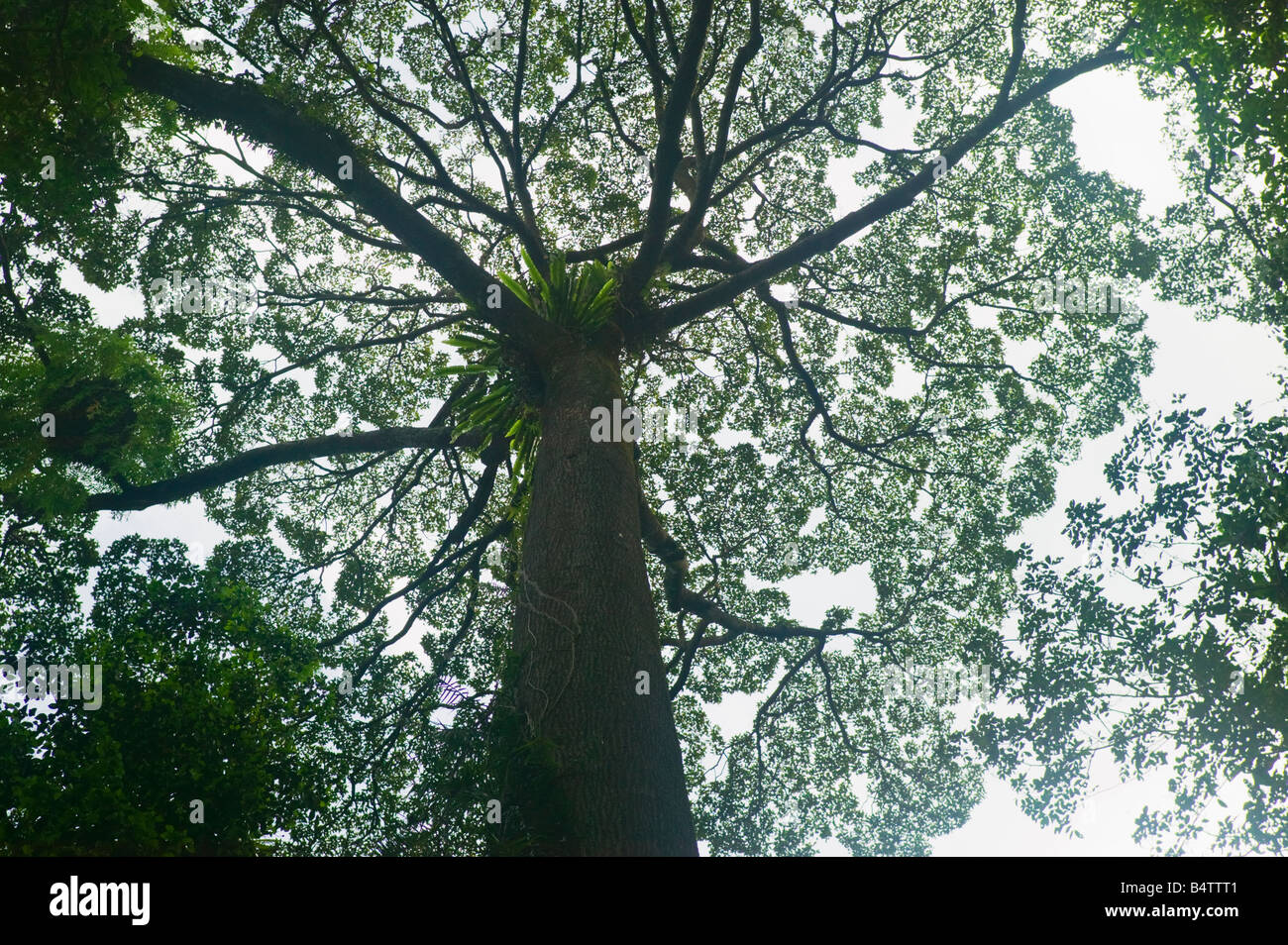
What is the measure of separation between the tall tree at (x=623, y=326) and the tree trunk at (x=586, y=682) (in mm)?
49

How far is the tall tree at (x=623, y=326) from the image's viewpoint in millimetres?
4523

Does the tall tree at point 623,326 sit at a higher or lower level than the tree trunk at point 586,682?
higher

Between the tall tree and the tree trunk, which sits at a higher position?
the tall tree

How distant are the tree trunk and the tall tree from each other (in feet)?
0.16

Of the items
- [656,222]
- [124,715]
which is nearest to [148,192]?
[656,222]

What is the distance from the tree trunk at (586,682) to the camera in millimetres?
2783

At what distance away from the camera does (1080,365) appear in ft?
24.9

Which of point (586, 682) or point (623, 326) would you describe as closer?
point (586, 682)

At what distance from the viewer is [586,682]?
3297 mm

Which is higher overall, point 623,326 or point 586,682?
point 623,326

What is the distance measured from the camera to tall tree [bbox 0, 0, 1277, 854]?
4.52 meters

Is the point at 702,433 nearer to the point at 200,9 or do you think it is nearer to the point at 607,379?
the point at 607,379

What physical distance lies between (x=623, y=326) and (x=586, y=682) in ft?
11.6

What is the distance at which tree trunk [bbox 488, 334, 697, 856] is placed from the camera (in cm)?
278
